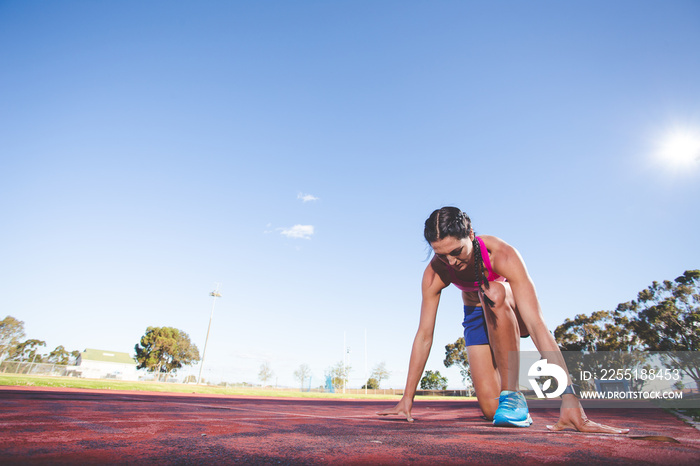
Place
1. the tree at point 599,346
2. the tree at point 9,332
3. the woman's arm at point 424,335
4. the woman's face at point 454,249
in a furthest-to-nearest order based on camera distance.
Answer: the tree at point 9,332 < the tree at point 599,346 < the woman's arm at point 424,335 < the woman's face at point 454,249

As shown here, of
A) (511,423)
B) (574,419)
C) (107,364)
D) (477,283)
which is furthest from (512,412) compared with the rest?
(107,364)

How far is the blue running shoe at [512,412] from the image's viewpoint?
8.70 ft

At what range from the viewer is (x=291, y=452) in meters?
1.57

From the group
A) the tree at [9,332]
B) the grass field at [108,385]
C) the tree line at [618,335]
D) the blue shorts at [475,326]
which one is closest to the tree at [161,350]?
the tree line at [618,335]

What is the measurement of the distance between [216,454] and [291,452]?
0.32 metres

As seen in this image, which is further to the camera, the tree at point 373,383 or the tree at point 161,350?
the tree at point 373,383

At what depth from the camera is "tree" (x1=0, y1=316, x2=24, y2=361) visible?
44062mm

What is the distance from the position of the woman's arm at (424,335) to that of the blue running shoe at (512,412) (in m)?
0.68

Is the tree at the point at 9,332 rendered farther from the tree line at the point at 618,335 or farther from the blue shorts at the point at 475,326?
the blue shorts at the point at 475,326

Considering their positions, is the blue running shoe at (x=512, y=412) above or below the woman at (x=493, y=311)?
below

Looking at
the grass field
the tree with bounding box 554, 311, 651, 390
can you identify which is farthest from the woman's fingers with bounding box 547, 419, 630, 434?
the tree with bounding box 554, 311, 651, 390

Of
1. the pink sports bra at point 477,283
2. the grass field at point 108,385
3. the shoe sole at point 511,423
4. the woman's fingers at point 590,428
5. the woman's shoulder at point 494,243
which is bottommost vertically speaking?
the grass field at point 108,385

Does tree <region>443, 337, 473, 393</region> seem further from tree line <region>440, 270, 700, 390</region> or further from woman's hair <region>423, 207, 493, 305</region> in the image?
woman's hair <region>423, 207, 493, 305</region>

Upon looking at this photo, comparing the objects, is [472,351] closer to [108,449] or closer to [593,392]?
[108,449]
